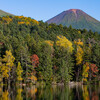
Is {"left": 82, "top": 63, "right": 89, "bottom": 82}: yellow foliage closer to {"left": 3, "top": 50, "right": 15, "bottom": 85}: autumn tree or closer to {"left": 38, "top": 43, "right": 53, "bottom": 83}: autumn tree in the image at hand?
{"left": 38, "top": 43, "right": 53, "bottom": 83}: autumn tree

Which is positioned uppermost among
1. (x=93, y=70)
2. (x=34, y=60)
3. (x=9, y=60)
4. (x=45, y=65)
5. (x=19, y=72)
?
(x=9, y=60)

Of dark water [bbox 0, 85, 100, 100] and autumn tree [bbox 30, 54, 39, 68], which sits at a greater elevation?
autumn tree [bbox 30, 54, 39, 68]

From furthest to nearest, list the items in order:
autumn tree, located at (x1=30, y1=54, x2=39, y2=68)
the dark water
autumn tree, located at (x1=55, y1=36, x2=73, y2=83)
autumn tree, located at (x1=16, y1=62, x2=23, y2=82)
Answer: autumn tree, located at (x1=55, y1=36, x2=73, y2=83)
autumn tree, located at (x1=30, y1=54, x2=39, y2=68)
autumn tree, located at (x1=16, y1=62, x2=23, y2=82)
the dark water

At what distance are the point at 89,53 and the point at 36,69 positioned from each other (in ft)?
84.3

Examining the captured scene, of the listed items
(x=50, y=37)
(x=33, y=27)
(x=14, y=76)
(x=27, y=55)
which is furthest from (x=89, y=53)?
(x=33, y=27)

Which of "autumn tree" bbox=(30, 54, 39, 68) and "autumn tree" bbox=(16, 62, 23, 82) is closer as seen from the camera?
"autumn tree" bbox=(16, 62, 23, 82)

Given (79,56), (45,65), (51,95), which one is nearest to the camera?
(51,95)

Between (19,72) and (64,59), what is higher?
(64,59)

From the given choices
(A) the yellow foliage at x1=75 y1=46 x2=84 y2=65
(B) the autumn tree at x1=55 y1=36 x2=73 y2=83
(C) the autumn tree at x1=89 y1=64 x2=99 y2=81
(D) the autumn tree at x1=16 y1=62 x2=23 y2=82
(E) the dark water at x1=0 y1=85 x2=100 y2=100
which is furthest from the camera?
(A) the yellow foliage at x1=75 y1=46 x2=84 y2=65

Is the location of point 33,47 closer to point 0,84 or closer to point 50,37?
point 0,84

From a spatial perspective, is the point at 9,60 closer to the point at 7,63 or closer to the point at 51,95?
the point at 7,63

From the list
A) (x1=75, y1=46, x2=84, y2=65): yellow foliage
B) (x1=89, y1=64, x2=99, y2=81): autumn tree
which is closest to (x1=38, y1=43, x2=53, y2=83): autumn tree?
(x1=75, y1=46, x2=84, y2=65): yellow foliage

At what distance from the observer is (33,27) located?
17150 cm

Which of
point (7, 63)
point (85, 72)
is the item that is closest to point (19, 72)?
point (7, 63)
